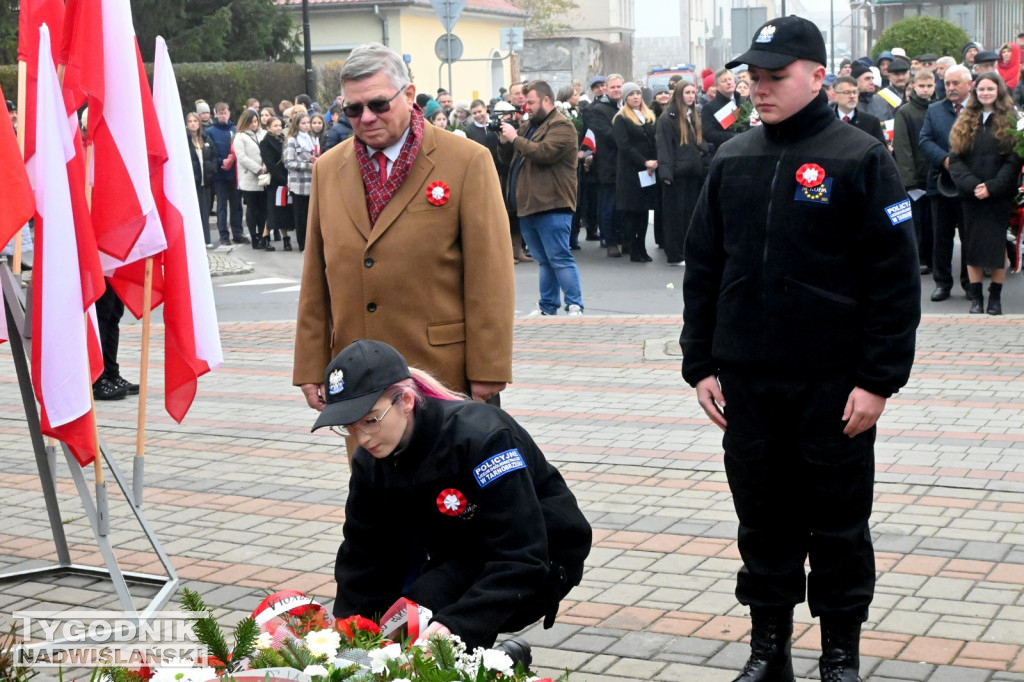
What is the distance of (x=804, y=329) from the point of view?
13.4ft

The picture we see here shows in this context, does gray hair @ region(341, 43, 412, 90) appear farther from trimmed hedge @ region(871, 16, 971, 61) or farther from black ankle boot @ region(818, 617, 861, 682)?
trimmed hedge @ region(871, 16, 971, 61)

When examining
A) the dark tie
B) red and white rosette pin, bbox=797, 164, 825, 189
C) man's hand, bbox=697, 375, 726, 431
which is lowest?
man's hand, bbox=697, 375, 726, 431

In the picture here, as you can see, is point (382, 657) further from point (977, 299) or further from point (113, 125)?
point (977, 299)

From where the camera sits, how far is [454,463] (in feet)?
12.1

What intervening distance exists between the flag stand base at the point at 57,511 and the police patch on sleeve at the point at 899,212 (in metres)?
2.65

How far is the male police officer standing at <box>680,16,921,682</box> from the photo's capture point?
4.01m

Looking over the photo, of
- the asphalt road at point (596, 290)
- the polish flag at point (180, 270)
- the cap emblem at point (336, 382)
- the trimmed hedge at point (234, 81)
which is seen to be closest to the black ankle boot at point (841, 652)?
the cap emblem at point (336, 382)

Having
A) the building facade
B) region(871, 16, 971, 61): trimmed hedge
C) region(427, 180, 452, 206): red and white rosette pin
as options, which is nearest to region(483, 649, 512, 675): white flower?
region(427, 180, 452, 206): red and white rosette pin

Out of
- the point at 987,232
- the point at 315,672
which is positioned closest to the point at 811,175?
the point at 315,672

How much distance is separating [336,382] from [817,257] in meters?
1.45

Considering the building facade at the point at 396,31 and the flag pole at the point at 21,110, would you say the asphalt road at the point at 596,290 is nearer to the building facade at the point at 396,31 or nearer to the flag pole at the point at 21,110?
the flag pole at the point at 21,110

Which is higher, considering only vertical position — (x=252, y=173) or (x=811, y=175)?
(x=811, y=175)

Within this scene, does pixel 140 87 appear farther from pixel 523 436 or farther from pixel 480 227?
pixel 523 436

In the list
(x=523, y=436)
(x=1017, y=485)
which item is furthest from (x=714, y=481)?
(x=523, y=436)
